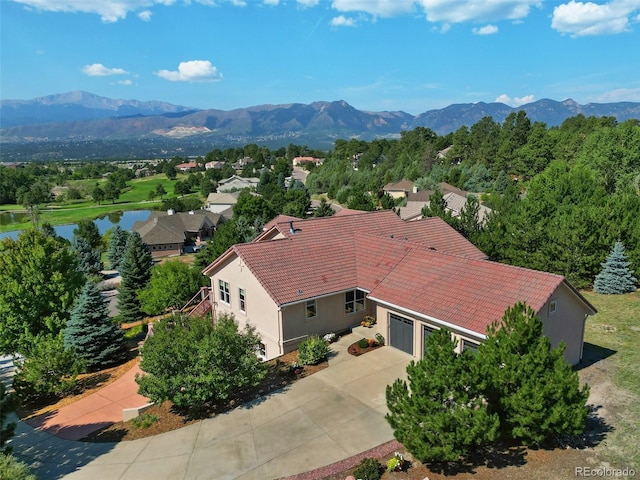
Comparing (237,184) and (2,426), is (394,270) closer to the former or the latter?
(2,426)

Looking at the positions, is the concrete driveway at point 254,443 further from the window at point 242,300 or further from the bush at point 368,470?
the window at point 242,300

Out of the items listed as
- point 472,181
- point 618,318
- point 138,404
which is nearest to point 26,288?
point 138,404

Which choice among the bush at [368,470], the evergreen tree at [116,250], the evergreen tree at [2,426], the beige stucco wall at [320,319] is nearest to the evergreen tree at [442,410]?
the bush at [368,470]

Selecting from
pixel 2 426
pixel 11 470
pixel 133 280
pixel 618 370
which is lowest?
pixel 133 280

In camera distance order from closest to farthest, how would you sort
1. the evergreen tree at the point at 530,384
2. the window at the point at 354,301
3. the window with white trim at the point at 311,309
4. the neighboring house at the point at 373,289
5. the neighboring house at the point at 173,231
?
the evergreen tree at the point at 530,384 → the neighboring house at the point at 373,289 → the window with white trim at the point at 311,309 → the window at the point at 354,301 → the neighboring house at the point at 173,231

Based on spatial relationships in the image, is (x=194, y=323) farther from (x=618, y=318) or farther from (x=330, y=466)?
(x=618, y=318)

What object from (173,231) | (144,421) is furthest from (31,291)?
(173,231)
